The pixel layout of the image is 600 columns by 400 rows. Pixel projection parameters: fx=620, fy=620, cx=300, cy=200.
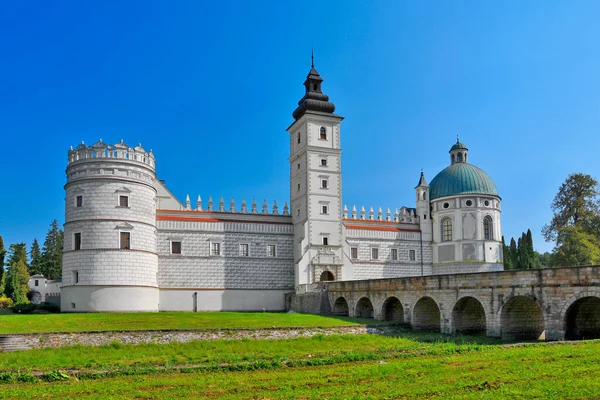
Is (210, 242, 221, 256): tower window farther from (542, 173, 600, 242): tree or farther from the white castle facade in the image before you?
(542, 173, 600, 242): tree

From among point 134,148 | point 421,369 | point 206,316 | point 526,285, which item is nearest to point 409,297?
point 526,285

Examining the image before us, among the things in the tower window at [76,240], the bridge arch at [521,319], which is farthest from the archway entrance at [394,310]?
the tower window at [76,240]

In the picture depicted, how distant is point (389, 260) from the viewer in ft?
205

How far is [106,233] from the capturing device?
155 feet

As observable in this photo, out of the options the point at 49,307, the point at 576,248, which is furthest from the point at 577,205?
the point at 49,307

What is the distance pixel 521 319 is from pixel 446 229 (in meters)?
31.8

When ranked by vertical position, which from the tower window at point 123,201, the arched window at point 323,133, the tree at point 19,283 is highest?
the arched window at point 323,133

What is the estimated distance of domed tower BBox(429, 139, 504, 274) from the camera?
203 feet

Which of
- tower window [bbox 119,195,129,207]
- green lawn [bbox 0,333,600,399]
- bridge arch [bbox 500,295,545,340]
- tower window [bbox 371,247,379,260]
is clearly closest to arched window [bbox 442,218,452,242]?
tower window [bbox 371,247,379,260]

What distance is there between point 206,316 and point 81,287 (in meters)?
12.1

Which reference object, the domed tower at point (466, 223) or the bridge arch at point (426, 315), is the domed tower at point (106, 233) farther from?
the domed tower at point (466, 223)

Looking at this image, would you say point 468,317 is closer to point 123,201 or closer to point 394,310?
point 394,310

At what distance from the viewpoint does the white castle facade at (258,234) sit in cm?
4762

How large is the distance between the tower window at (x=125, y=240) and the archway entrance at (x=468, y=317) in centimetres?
2571
